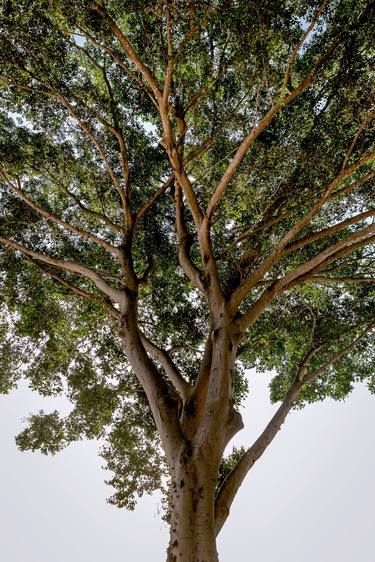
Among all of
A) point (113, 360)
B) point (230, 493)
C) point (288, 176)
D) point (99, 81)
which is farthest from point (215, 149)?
point (230, 493)

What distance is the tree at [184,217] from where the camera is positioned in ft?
19.4

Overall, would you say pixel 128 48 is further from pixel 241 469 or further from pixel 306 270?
pixel 241 469

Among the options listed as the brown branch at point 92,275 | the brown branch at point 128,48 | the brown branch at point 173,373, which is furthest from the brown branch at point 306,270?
the brown branch at point 128,48

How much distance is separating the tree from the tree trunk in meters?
0.02

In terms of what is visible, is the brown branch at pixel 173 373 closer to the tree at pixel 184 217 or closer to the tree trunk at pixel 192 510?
the tree at pixel 184 217

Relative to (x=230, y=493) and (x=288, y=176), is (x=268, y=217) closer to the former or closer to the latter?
(x=288, y=176)

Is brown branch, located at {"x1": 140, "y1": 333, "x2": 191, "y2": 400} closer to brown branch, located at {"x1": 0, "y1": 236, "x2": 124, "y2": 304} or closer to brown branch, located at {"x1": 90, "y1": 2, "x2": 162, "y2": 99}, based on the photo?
brown branch, located at {"x1": 0, "y1": 236, "x2": 124, "y2": 304}

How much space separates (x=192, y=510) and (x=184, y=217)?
6.40 meters

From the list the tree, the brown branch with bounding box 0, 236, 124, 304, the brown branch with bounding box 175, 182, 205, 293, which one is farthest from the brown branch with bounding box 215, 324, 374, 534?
the brown branch with bounding box 0, 236, 124, 304

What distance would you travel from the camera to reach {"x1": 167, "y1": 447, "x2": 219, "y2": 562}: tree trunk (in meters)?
4.02

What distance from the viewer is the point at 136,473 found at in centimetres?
1008

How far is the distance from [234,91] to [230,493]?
8.03 m

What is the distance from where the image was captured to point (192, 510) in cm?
428

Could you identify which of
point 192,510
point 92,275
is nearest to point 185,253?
point 92,275
